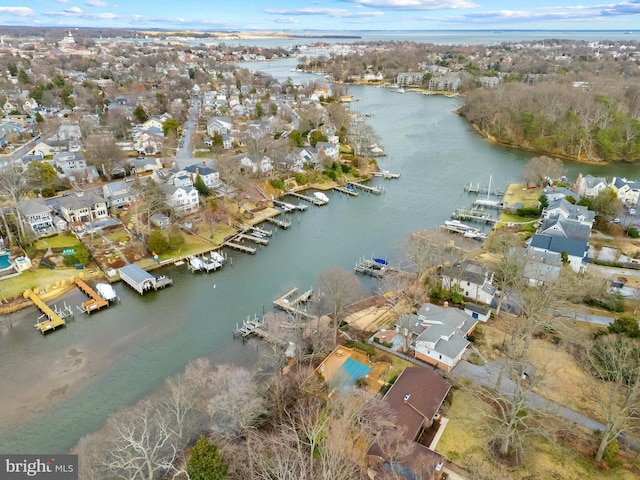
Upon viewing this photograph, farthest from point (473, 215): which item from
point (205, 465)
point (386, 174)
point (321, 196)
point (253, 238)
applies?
point (205, 465)

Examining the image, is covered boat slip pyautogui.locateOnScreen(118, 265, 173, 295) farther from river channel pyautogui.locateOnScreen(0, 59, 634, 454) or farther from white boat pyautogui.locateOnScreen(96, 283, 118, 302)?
white boat pyautogui.locateOnScreen(96, 283, 118, 302)

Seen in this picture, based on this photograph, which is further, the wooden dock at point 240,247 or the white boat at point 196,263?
the wooden dock at point 240,247

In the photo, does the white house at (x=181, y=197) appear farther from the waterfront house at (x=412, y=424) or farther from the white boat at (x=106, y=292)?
the waterfront house at (x=412, y=424)

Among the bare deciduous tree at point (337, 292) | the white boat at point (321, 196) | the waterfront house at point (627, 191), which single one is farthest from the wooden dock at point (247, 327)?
the waterfront house at point (627, 191)

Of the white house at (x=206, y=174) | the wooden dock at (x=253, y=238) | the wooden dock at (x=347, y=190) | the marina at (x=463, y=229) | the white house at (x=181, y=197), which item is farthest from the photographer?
the wooden dock at (x=347, y=190)

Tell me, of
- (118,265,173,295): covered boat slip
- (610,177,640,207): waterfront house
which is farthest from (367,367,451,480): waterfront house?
(610,177,640,207): waterfront house

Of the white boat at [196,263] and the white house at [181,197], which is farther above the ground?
the white house at [181,197]

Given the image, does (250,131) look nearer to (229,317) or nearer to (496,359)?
(229,317)

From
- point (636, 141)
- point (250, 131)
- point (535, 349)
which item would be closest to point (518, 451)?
point (535, 349)
